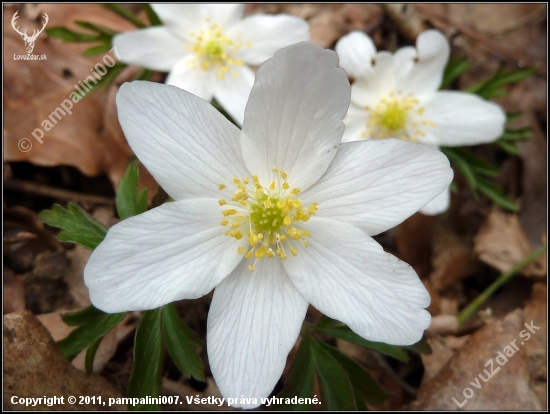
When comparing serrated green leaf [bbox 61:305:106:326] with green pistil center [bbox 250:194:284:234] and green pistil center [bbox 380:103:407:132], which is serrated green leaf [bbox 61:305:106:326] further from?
green pistil center [bbox 380:103:407:132]

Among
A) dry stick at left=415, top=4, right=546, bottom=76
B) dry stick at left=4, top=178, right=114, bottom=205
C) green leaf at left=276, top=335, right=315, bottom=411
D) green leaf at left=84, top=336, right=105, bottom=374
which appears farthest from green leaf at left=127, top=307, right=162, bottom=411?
dry stick at left=415, top=4, right=546, bottom=76

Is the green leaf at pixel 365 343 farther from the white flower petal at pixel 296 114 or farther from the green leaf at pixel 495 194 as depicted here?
the green leaf at pixel 495 194

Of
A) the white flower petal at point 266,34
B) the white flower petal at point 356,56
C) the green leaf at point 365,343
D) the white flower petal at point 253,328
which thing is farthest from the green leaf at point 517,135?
the white flower petal at point 253,328

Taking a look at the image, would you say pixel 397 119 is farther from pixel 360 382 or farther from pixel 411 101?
pixel 360 382

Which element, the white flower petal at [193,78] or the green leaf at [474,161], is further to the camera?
the green leaf at [474,161]

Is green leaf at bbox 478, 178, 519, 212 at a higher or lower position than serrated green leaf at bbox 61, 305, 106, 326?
lower

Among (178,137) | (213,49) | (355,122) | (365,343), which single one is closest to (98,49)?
(213,49)
